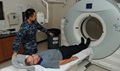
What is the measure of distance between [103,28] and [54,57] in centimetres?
95

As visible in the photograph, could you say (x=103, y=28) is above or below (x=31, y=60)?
above

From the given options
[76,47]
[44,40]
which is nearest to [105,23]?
[76,47]

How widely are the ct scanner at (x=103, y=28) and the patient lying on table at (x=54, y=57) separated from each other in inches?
10.5

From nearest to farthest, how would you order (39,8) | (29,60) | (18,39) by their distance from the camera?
1. (29,60)
2. (18,39)
3. (39,8)

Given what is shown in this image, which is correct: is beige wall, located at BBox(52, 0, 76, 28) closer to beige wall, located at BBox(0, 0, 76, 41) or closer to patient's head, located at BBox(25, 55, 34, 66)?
beige wall, located at BBox(0, 0, 76, 41)

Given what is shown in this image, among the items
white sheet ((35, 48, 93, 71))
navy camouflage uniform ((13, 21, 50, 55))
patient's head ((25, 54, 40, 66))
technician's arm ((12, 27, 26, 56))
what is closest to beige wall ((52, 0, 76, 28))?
white sheet ((35, 48, 93, 71))

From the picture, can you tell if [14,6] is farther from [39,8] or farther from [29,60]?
[29,60]

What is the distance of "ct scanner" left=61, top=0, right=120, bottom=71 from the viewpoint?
177cm

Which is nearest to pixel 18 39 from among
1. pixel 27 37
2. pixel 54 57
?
pixel 27 37

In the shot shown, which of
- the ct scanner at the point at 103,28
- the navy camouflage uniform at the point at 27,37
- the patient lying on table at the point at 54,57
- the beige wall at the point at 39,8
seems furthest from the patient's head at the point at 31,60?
the beige wall at the point at 39,8

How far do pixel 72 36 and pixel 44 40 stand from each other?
1589 mm

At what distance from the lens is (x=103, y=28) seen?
1.90 metres

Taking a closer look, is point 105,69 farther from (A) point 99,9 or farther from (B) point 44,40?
(B) point 44,40

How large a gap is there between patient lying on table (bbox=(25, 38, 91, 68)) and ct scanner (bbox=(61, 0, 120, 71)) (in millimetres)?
267
